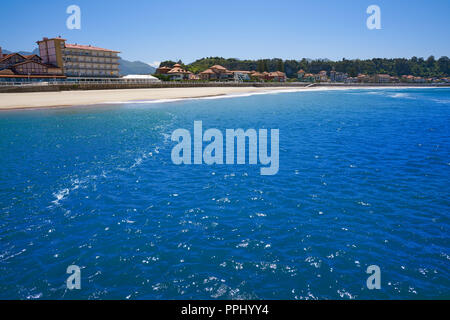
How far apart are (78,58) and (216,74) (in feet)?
201

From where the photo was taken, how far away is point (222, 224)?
36.5 ft

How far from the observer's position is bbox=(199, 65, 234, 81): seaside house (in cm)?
13350

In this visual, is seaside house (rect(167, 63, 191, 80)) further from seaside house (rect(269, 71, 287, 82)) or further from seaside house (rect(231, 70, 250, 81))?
seaside house (rect(269, 71, 287, 82))

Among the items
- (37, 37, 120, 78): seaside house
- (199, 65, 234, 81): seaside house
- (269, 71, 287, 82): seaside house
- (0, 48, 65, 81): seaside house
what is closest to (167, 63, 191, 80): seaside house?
(199, 65, 234, 81): seaside house

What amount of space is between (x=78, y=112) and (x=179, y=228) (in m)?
38.7

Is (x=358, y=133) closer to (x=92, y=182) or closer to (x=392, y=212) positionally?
(x=392, y=212)

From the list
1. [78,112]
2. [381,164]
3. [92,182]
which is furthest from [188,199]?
[78,112]

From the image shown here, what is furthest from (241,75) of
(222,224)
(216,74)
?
(222,224)

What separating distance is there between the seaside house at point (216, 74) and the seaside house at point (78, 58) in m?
39.9

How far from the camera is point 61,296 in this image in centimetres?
739

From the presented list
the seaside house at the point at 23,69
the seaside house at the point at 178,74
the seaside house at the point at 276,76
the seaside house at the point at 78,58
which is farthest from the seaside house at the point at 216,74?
the seaside house at the point at 23,69

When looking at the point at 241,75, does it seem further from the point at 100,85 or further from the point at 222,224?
the point at 222,224
